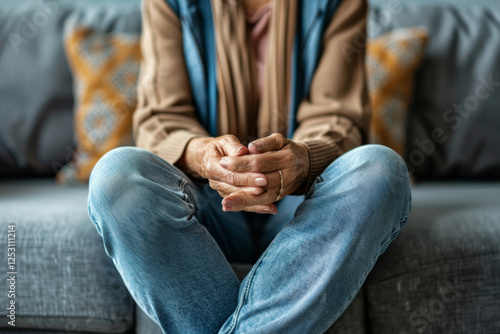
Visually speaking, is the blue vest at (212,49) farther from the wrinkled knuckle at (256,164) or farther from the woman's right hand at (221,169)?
the wrinkled knuckle at (256,164)

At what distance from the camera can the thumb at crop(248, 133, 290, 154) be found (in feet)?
2.59

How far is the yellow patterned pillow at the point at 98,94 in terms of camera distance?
1315 millimetres

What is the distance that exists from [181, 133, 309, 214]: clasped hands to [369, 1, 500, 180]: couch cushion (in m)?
0.67

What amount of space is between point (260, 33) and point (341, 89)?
0.23 meters

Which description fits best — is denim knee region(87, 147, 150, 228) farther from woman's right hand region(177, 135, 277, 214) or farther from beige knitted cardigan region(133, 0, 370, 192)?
beige knitted cardigan region(133, 0, 370, 192)

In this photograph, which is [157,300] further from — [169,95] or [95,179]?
[169,95]

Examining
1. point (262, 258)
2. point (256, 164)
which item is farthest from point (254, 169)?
point (262, 258)

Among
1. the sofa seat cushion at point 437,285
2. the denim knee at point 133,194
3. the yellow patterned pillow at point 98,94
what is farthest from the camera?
the yellow patterned pillow at point 98,94

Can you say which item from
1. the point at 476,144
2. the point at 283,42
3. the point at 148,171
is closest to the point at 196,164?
the point at 148,171

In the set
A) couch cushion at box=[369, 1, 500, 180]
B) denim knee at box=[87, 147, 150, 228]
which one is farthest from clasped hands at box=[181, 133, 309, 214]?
couch cushion at box=[369, 1, 500, 180]

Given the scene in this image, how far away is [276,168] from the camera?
0.81m

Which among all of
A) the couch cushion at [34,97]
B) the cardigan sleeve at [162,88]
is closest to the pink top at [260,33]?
the cardigan sleeve at [162,88]

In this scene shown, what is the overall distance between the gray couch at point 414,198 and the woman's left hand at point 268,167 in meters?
0.16

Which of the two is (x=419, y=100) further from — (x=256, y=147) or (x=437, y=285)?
(x=256, y=147)
